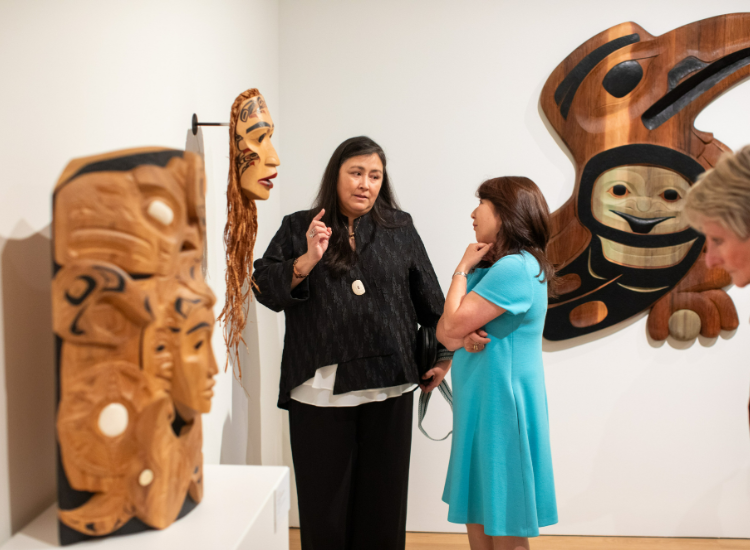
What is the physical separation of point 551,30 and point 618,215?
32.3 inches

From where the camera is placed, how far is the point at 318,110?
8.18 ft

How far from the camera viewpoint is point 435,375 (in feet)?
6.16

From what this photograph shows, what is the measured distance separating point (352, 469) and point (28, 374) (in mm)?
1096

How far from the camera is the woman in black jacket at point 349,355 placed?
5.62ft

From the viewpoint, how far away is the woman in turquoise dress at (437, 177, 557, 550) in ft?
5.26

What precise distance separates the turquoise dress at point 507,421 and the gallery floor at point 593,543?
0.88 meters

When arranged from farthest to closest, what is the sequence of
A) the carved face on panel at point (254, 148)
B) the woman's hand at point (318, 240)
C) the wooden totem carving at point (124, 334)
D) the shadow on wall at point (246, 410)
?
the shadow on wall at point (246, 410) < the woman's hand at point (318, 240) < the carved face on panel at point (254, 148) < the wooden totem carving at point (124, 334)

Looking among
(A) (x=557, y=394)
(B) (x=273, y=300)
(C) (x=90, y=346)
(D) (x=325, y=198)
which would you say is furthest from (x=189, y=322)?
(A) (x=557, y=394)

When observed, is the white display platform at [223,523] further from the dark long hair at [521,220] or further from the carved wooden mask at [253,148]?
the dark long hair at [521,220]

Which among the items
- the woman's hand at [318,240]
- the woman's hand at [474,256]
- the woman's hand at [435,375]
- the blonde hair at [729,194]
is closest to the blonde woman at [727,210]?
the blonde hair at [729,194]

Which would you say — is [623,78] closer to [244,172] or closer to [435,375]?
[435,375]

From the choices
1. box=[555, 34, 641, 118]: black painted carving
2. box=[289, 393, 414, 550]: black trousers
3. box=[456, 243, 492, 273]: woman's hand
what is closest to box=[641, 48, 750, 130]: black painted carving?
box=[555, 34, 641, 118]: black painted carving

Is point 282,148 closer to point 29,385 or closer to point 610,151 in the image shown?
point 610,151

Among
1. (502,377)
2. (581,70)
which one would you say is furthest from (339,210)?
(581,70)
